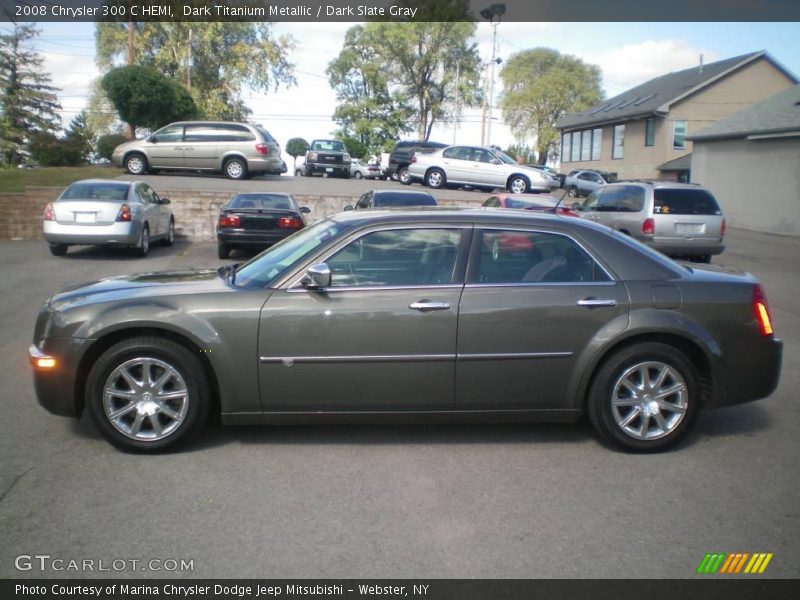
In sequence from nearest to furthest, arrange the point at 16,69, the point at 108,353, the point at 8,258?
the point at 108,353 < the point at 8,258 < the point at 16,69

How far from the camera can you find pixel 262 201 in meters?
15.6

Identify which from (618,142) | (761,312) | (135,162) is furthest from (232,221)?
(618,142)

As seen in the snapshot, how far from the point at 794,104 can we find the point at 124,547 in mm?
29339

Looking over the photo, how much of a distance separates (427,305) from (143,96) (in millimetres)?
27777

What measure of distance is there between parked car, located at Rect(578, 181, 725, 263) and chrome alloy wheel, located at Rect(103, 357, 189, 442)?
11.5m

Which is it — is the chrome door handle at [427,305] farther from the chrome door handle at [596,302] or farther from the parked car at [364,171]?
the parked car at [364,171]

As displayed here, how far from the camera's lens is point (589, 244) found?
517cm

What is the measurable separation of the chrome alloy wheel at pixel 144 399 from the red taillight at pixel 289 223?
9.87 meters

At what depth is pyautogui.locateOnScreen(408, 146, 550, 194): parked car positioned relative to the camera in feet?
81.4

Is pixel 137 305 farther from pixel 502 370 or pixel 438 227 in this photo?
pixel 502 370

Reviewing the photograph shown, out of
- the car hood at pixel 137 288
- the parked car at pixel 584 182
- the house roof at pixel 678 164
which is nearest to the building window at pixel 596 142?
the house roof at pixel 678 164

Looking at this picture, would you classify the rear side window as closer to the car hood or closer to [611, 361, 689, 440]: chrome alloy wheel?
[611, 361, 689, 440]: chrome alloy wheel

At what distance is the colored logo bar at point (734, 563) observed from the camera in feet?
11.6

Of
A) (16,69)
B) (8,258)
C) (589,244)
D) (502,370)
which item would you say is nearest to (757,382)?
(589,244)
